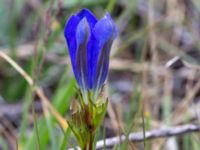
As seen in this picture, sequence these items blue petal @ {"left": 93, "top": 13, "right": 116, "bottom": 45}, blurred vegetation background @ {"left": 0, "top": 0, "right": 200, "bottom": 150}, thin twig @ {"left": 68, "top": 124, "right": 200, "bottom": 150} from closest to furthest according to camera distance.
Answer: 1. blue petal @ {"left": 93, "top": 13, "right": 116, "bottom": 45}
2. thin twig @ {"left": 68, "top": 124, "right": 200, "bottom": 150}
3. blurred vegetation background @ {"left": 0, "top": 0, "right": 200, "bottom": 150}

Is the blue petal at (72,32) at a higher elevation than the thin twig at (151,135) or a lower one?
higher

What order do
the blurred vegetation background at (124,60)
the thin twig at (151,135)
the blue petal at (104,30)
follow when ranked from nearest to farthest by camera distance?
the blue petal at (104,30) < the thin twig at (151,135) < the blurred vegetation background at (124,60)

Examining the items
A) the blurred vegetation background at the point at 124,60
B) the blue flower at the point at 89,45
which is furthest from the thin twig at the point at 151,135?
the blurred vegetation background at the point at 124,60

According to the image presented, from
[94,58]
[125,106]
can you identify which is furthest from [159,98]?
[94,58]

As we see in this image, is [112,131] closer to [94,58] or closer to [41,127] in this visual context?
[41,127]

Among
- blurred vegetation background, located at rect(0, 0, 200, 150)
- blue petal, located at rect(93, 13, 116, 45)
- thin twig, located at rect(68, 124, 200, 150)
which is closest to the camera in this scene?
blue petal, located at rect(93, 13, 116, 45)

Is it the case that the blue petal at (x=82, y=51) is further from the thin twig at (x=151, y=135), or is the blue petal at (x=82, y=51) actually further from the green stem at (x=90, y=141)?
the thin twig at (x=151, y=135)

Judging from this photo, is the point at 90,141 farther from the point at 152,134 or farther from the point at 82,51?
the point at 152,134

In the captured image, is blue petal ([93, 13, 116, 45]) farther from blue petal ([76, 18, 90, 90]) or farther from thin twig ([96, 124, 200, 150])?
thin twig ([96, 124, 200, 150])

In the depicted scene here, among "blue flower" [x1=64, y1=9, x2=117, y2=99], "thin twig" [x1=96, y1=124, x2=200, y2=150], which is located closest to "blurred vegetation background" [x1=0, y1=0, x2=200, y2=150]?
"thin twig" [x1=96, y1=124, x2=200, y2=150]
